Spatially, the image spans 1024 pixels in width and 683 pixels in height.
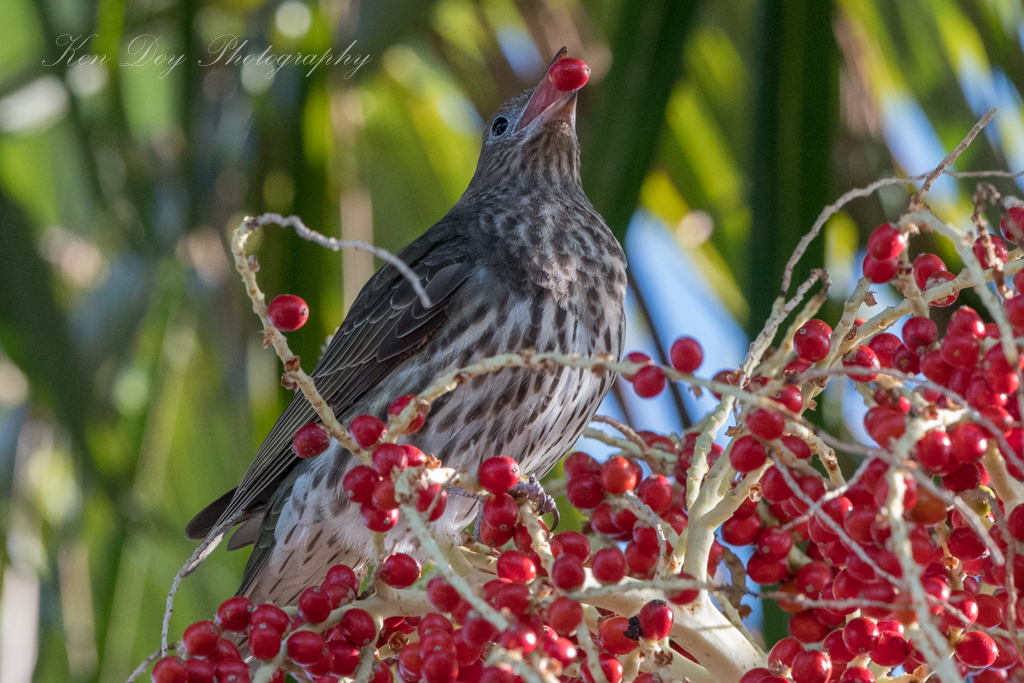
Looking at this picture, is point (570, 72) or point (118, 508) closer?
point (570, 72)

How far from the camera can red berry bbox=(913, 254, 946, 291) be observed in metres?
0.91

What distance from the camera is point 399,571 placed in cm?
91

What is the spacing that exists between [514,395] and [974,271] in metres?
0.96

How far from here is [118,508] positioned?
1653 millimetres

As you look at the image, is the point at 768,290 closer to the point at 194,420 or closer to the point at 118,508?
the point at 118,508

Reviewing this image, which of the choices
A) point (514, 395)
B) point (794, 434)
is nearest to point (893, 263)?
point (794, 434)

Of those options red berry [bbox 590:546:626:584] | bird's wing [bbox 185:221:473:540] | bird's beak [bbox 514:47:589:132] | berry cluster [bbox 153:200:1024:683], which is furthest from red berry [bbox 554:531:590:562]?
bird's beak [bbox 514:47:589:132]

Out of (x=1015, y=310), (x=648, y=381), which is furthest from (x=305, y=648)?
(x=1015, y=310)

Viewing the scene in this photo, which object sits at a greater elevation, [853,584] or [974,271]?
[974,271]

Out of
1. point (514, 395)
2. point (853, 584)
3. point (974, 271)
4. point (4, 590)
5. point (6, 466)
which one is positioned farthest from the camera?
point (6, 466)

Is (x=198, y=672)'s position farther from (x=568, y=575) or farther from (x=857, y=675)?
(x=857, y=675)

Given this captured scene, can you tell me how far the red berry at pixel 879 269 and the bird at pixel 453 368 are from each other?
0.68 m

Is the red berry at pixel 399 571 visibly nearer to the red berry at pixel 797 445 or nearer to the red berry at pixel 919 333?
the red berry at pixel 797 445

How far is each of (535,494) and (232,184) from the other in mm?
1261
